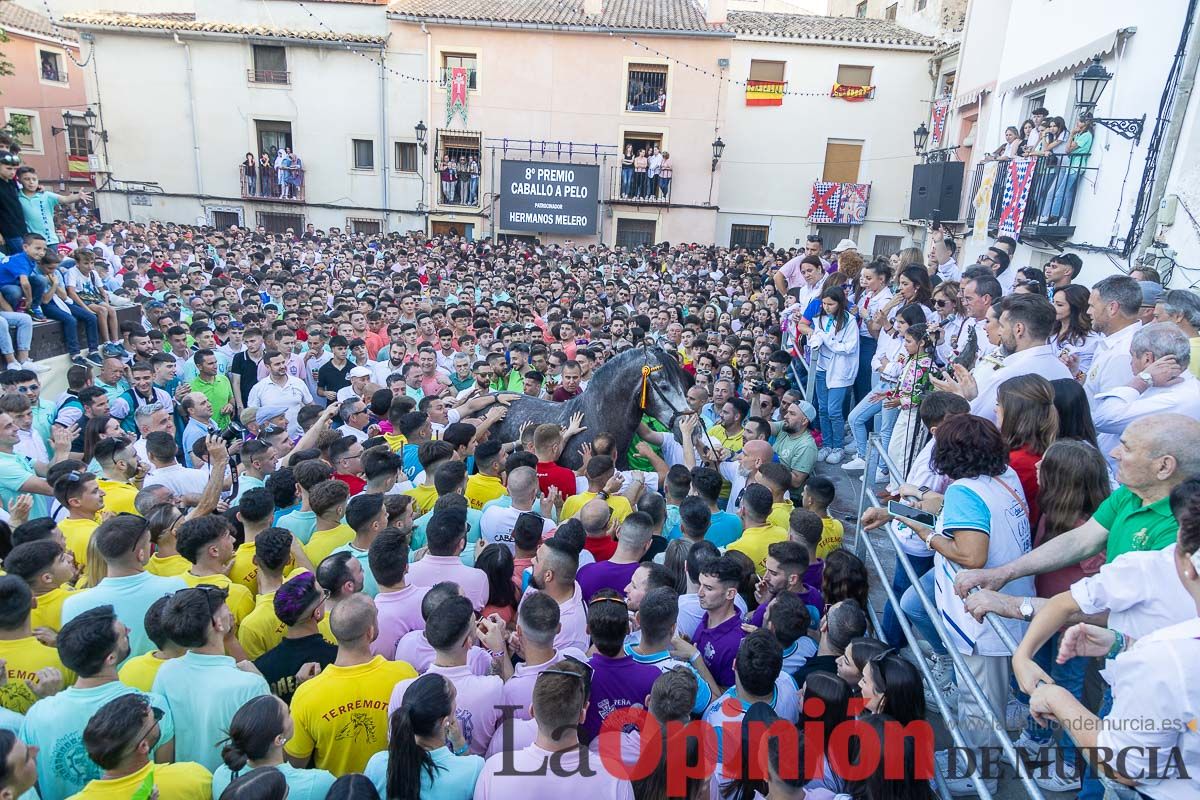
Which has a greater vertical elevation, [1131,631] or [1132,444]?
[1132,444]

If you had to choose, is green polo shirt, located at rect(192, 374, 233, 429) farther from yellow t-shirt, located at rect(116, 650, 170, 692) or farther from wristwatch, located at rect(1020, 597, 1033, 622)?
wristwatch, located at rect(1020, 597, 1033, 622)

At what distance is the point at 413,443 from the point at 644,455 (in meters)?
2.18

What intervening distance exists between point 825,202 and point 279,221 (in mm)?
21098

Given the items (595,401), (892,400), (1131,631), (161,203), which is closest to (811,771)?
(1131,631)

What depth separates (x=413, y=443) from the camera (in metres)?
→ 6.64

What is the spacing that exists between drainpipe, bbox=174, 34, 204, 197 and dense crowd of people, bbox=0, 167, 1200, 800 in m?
24.0

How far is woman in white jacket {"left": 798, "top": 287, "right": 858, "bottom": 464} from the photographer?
841 cm

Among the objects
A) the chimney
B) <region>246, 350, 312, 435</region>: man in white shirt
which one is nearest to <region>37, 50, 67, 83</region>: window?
the chimney

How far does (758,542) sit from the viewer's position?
484 centimetres

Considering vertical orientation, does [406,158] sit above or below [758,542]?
above

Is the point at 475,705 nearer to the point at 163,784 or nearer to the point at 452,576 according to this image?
the point at 452,576

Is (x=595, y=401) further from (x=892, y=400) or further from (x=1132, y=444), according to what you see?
(x=1132, y=444)

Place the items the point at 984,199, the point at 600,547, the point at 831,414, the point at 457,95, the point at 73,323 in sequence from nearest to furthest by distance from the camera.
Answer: the point at 600,547, the point at 831,414, the point at 73,323, the point at 984,199, the point at 457,95

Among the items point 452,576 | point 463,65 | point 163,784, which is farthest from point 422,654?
point 463,65
